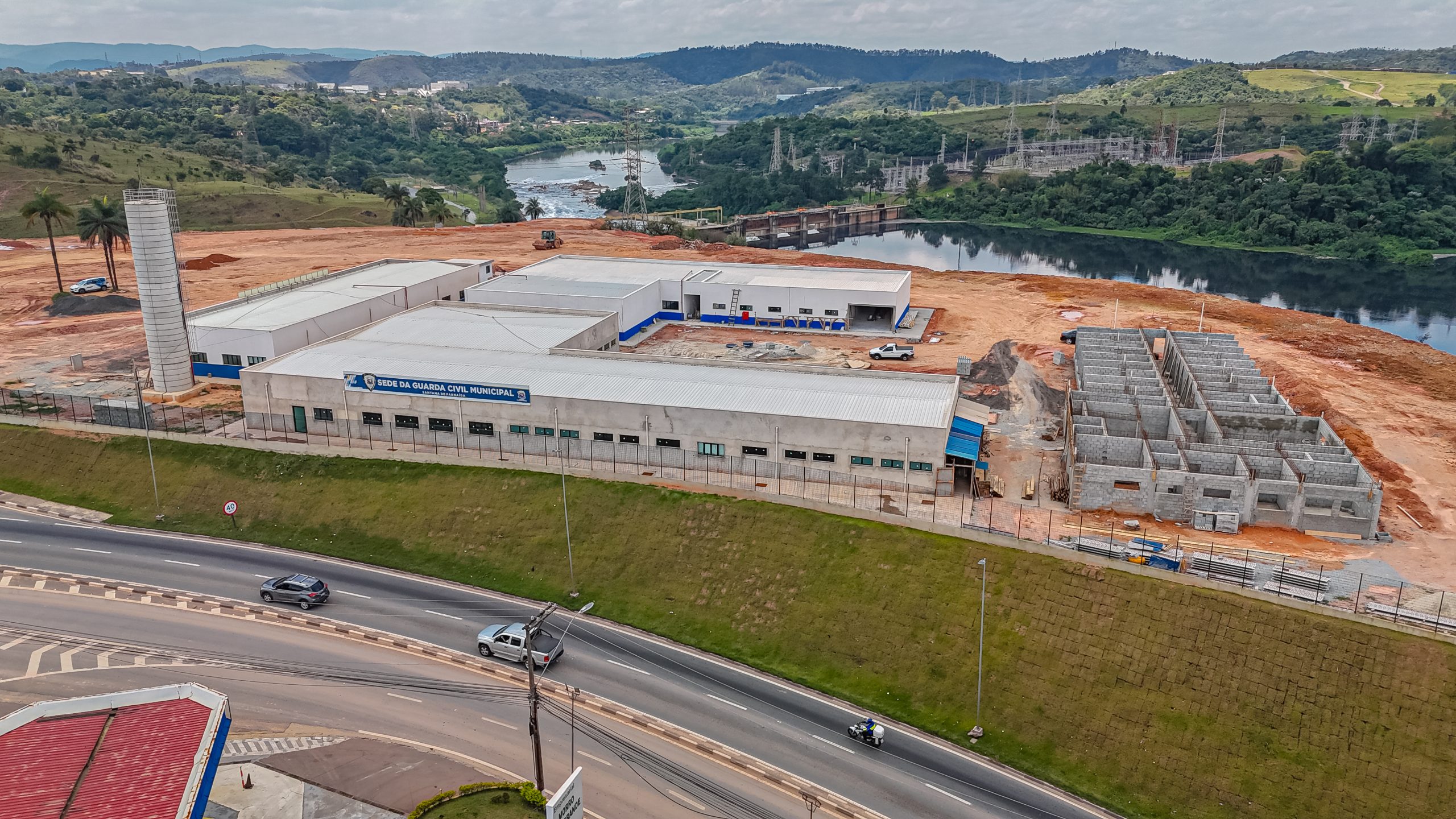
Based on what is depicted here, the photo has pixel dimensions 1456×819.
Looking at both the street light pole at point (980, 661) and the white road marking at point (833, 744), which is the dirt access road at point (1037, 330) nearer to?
the street light pole at point (980, 661)

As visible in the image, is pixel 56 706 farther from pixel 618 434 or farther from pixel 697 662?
pixel 618 434

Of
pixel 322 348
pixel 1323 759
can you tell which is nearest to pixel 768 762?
pixel 1323 759

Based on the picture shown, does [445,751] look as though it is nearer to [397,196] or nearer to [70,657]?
[70,657]

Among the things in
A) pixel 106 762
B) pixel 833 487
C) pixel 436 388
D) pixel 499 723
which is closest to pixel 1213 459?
pixel 833 487

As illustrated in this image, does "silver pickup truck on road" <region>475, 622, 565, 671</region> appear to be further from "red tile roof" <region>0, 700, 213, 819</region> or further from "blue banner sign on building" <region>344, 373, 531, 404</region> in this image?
"blue banner sign on building" <region>344, 373, 531, 404</region>

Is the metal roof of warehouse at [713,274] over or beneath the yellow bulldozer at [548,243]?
beneath

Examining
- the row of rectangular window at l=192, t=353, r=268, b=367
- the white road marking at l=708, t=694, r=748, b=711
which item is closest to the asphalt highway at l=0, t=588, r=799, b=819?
the white road marking at l=708, t=694, r=748, b=711

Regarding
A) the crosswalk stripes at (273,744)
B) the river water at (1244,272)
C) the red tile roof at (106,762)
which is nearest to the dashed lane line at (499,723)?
the crosswalk stripes at (273,744)
